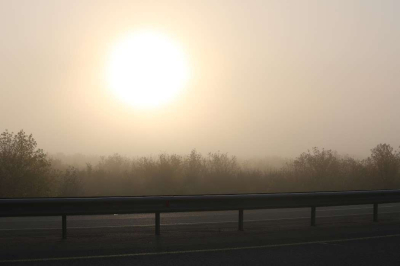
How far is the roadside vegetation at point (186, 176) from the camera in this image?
2708 cm

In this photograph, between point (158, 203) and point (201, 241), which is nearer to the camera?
point (201, 241)

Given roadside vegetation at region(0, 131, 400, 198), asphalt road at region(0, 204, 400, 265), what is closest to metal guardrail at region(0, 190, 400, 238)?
asphalt road at region(0, 204, 400, 265)

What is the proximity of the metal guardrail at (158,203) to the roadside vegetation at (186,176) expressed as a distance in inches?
613

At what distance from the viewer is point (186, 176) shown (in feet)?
110

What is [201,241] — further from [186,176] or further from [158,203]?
[186,176]

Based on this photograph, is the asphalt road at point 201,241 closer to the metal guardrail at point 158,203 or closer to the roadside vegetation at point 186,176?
the metal guardrail at point 158,203

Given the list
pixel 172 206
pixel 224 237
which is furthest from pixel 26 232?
pixel 224 237

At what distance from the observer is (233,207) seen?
12.4 metres

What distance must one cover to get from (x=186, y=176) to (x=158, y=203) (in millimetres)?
21686

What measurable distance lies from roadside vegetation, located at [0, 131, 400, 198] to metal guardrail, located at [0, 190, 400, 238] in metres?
15.6

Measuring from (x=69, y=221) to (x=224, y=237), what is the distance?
551cm

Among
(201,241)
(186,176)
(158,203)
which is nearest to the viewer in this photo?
(201,241)

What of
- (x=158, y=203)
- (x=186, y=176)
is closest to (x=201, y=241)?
(x=158, y=203)

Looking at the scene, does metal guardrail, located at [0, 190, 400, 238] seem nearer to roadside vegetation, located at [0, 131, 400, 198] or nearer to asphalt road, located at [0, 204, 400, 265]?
asphalt road, located at [0, 204, 400, 265]
